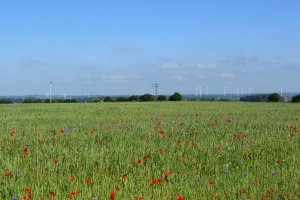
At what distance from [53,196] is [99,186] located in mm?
718

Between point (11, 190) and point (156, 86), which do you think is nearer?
point (11, 190)

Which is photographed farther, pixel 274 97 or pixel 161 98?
pixel 161 98

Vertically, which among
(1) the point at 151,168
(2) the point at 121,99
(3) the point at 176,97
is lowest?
(1) the point at 151,168

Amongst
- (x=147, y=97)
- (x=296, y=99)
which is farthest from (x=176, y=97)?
(x=296, y=99)

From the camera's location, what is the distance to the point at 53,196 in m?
4.92

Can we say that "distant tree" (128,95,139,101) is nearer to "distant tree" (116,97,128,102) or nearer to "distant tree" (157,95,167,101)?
"distant tree" (116,97,128,102)

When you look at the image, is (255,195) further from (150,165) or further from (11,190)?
(11,190)

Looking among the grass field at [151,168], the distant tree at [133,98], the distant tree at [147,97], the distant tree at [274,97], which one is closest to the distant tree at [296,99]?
the distant tree at [274,97]

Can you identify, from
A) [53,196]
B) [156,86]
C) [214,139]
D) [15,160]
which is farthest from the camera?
[156,86]

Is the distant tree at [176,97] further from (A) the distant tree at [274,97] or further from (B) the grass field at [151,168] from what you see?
(B) the grass field at [151,168]

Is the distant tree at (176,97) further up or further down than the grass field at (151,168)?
further up

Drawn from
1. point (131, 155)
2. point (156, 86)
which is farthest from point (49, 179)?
point (156, 86)

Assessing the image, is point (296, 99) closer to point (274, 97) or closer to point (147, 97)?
point (274, 97)

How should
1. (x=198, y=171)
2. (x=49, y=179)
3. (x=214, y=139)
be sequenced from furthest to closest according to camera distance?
(x=214, y=139)
(x=198, y=171)
(x=49, y=179)
